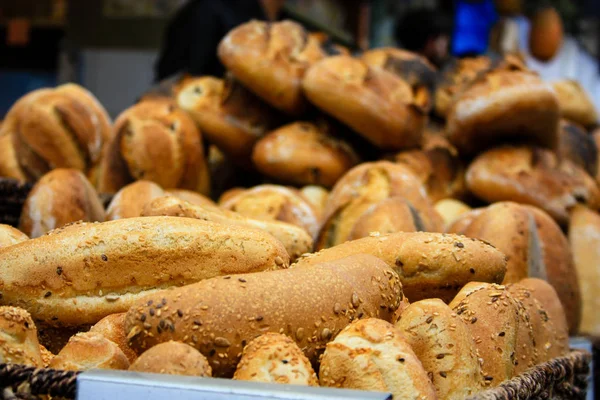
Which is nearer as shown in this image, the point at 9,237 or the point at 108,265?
the point at 108,265

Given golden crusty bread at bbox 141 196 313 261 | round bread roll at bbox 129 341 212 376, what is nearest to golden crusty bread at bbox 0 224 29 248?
golden crusty bread at bbox 141 196 313 261

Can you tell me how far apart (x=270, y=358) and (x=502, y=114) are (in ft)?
5.59

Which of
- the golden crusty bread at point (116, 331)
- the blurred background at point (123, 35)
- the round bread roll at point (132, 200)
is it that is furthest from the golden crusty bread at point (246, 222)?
the blurred background at point (123, 35)

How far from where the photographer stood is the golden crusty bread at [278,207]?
2043 mm

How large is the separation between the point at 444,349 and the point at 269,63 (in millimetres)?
1625

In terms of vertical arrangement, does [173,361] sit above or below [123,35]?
above

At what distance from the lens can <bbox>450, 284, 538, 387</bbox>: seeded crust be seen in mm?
1214

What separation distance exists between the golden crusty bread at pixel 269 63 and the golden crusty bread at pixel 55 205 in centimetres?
88

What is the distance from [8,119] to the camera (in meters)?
2.51

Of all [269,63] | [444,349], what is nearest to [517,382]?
[444,349]

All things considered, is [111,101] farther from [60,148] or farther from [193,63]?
[60,148]

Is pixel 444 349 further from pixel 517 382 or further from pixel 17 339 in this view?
pixel 17 339

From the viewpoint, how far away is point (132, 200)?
182cm

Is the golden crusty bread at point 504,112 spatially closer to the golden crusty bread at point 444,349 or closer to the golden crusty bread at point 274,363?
the golden crusty bread at point 444,349
